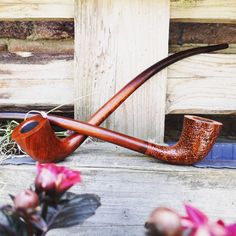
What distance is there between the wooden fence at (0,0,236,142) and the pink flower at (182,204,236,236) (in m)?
0.50

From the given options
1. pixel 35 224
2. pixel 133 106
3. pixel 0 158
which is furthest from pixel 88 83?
pixel 35 224

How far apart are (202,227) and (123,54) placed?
1.88 ft

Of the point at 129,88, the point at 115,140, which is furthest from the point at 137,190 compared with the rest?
the point at 129,88

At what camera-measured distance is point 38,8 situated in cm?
87

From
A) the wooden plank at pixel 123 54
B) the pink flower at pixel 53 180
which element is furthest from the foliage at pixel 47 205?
the wooden plank at pixel 123 54

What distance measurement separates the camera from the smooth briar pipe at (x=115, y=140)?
26.5 inches

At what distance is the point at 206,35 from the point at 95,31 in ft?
0.92

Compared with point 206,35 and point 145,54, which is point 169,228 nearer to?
point 145,54

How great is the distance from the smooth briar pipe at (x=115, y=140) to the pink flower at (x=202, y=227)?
1.06 feet

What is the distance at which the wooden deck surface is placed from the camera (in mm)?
700

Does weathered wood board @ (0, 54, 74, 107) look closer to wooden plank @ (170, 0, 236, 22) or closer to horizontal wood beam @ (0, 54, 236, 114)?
horizontal wood beam @ (0, 54, 236, 114)

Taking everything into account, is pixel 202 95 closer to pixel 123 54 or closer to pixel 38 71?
pixel 123 54

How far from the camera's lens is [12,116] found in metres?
0.76

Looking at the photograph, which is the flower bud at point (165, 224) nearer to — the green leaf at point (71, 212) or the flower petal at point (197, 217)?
the flower petal at point (197, 217)
